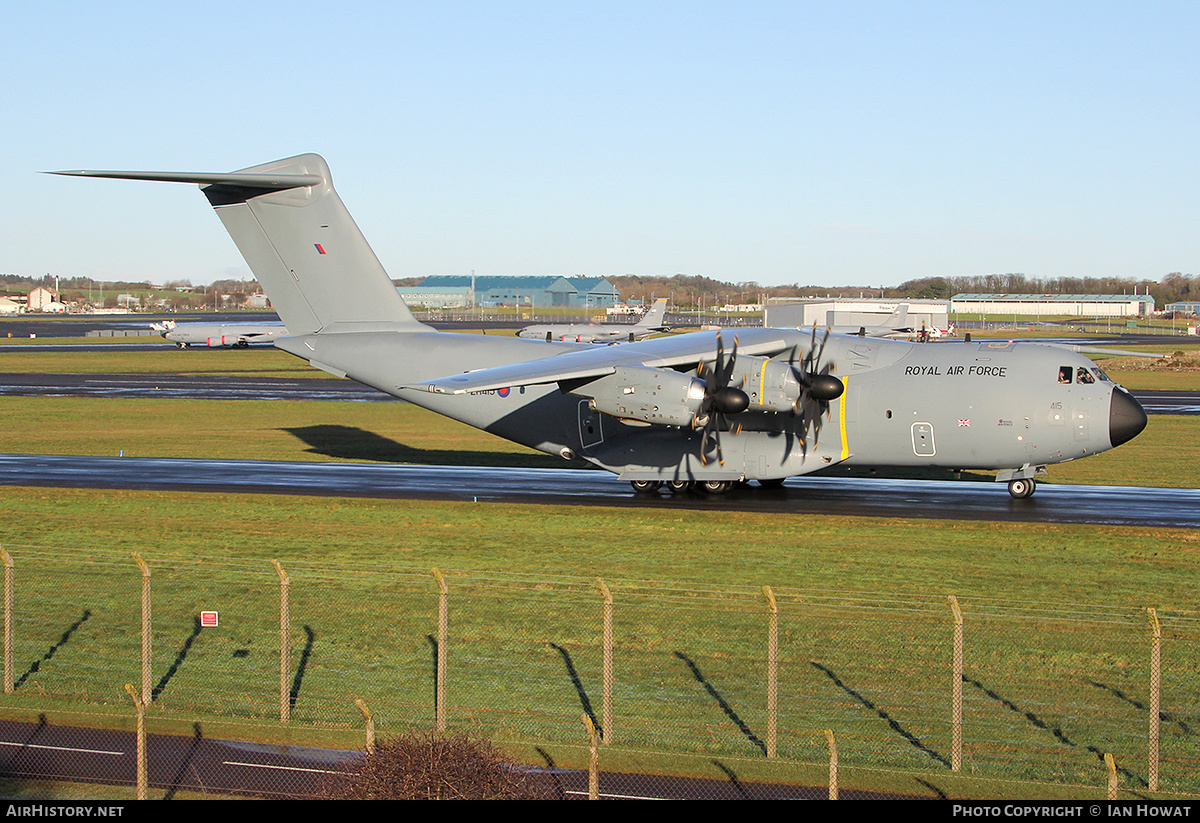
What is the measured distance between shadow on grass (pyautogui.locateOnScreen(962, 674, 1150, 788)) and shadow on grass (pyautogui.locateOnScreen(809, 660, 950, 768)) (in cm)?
148

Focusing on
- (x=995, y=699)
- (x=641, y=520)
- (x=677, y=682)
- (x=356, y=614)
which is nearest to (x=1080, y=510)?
(x=641, y=520)

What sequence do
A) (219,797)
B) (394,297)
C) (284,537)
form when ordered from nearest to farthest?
(219,797)
(284,537)
(394,297)

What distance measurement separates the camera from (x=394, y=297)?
2962 cm

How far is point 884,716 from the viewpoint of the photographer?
11867 mm

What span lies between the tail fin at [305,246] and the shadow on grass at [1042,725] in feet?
65.6

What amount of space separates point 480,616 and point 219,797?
6235 millimetres

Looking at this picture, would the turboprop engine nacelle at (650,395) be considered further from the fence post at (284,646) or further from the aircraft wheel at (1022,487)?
the fence post at (284,646)

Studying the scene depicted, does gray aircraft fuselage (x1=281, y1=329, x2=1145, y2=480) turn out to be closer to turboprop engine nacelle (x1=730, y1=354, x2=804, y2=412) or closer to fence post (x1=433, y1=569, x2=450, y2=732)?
turboprop engine nacelle (x1=730, y1=354, x2=804, y2=412)

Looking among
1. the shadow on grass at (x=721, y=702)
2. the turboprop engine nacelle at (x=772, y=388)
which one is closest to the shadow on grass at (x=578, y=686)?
the shadow on grass at (x=721, y=702)

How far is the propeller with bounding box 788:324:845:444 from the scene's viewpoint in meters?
23.9

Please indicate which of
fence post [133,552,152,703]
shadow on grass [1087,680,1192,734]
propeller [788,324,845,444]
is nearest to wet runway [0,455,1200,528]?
propeller [788,324,845,444]

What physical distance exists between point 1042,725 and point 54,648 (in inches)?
477

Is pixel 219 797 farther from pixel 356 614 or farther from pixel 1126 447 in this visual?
pixel 1126 447

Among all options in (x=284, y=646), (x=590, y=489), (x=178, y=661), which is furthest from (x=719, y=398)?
(x=284, y=646)
